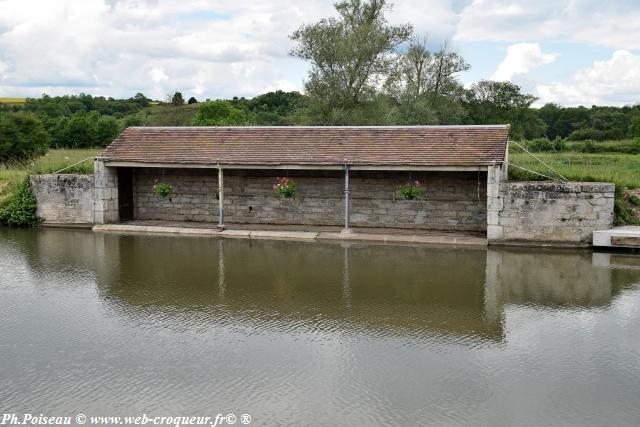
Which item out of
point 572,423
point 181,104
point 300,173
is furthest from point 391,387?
point 181,104

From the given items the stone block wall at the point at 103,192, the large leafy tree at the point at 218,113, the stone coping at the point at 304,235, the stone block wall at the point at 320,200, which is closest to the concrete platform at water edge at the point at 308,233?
the stone coping at the point at 304,235

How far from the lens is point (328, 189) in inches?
608

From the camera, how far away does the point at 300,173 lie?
1558cm

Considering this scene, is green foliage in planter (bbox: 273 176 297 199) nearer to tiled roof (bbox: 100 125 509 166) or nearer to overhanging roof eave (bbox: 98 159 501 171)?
overhanging roof eave (bbox: 98 159 501 171)

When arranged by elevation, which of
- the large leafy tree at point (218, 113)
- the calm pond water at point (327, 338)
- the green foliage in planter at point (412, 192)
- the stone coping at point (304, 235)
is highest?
the large leafy tree at point (218, 113)

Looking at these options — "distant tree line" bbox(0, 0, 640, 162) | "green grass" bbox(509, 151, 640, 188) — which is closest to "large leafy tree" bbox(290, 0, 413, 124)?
"distant tree line" bbox(0, 0, 640, 162)

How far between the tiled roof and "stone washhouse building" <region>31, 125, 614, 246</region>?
0.09ft

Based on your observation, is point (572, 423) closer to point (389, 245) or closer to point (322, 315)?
point (322, 315)

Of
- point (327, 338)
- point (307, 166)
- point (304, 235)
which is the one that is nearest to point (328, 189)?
point (307, 166)

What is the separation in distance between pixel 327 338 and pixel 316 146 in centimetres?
809

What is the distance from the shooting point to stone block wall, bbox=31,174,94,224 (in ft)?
51.9

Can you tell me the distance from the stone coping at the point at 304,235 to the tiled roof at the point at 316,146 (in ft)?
5.21

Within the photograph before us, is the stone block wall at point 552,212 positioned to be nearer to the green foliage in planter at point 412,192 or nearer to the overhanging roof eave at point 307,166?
the overhanging roof eave at point 307,166

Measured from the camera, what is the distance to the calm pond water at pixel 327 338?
216 inches
